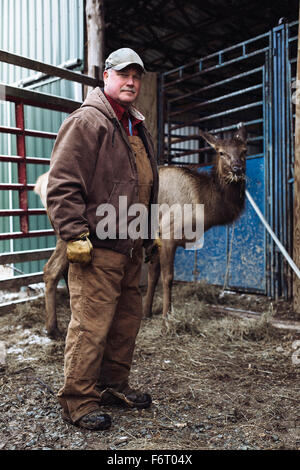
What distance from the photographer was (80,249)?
228 centimetres

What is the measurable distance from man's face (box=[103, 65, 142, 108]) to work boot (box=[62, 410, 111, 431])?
1.98 m

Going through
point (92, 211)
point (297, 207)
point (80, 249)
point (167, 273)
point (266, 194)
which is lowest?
point (167, 273)

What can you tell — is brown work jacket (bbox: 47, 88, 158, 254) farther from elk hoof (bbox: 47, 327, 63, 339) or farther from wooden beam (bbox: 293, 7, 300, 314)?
wooden beam (bbox: 293, 7, 300, 314)

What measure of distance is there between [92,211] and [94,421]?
50.1 inches

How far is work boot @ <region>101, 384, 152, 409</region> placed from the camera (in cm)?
272

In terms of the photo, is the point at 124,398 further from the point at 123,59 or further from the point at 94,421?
the point at 123,59

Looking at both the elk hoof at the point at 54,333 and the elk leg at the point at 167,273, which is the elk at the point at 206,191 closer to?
the elk leg at the point at 167,273

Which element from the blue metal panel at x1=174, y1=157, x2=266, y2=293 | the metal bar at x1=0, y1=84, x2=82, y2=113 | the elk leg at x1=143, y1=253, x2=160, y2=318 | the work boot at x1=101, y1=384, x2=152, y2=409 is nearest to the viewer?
the work boot at x1=101, y1=384, x2=152, y2=409

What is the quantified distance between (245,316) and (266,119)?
2877mm

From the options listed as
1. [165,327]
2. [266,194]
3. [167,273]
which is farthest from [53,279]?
[266,194]

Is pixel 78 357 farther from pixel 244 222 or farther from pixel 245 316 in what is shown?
pixel 244 222

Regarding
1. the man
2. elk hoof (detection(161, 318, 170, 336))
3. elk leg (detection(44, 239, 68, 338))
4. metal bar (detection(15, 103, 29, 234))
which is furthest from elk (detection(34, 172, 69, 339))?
the man
